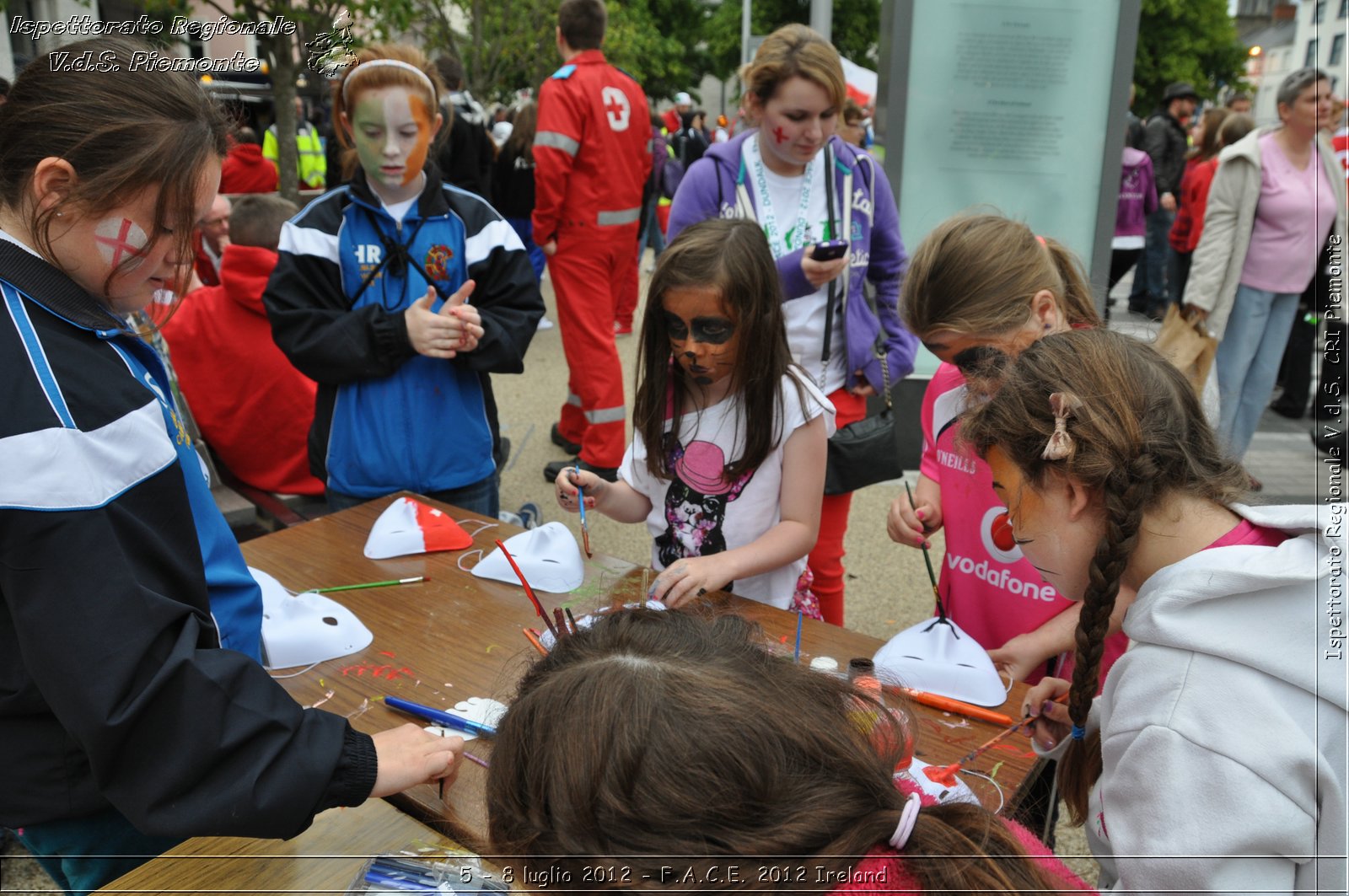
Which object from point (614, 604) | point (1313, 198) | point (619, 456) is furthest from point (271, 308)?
A: point (1313, 198)

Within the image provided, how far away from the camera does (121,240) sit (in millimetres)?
1238

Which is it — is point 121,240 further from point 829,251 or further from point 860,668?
point 829,251

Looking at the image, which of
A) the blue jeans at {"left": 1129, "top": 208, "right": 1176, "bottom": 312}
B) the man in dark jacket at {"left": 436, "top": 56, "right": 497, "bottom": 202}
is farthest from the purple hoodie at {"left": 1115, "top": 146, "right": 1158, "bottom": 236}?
the man in dark jacket at {"left": 436, "top": 56, "right": 497, "bottom": 202}

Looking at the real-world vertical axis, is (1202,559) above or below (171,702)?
above

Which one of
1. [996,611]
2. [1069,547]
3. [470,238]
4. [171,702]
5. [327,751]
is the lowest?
[996,611]

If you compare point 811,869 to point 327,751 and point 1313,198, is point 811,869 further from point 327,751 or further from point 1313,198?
point 1313,198

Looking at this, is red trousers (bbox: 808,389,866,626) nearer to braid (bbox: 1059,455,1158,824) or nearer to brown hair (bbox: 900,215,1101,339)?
brown hair (bbox: 900,215,1101,339)

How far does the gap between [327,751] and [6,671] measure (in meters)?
0.39

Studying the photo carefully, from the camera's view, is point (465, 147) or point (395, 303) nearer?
point (395, 303)

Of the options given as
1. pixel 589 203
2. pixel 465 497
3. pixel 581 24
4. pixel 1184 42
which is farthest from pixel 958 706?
pixel 1184 42

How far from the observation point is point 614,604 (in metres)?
1.98

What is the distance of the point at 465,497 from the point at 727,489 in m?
0.91

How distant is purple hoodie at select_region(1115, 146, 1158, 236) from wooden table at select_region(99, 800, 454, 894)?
7.70m

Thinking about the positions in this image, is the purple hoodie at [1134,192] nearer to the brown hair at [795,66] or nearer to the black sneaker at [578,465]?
the black sneaker at [578,465]
